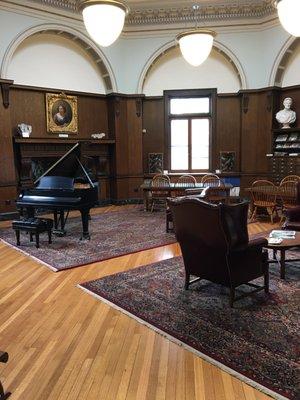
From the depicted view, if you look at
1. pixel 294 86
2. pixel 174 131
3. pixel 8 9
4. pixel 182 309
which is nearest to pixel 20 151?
pixel 8 9

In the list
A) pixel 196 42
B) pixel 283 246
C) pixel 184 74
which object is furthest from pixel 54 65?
pixel 283 246

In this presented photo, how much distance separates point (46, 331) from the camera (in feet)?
10.6

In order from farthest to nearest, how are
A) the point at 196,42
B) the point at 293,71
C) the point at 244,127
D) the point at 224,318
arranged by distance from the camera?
the point at 244,127 < the point at 293,71 < the point at 196,42 < the point at 224,318

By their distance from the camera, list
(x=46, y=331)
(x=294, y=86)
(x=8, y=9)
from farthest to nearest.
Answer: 1. (x=294, y=86)
2. (x=8, y=9)
3. (x=46, y=331)

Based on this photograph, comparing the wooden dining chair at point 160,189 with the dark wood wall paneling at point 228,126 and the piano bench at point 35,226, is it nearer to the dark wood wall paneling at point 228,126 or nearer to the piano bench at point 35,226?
the dark wood wall paneling at point 228,126

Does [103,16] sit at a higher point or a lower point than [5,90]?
higher

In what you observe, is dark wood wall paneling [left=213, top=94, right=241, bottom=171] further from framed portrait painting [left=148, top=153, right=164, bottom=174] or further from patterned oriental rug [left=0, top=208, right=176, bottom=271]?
patterned oriental rug [left=0, top=208, right=176, bottom=271]

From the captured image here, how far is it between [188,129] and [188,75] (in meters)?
1.49

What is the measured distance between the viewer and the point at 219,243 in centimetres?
353

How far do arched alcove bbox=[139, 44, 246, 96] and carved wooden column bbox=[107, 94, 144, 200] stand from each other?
631 millimetres

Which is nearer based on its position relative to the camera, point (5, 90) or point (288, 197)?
point (288, 197)

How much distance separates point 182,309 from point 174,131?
7.80m

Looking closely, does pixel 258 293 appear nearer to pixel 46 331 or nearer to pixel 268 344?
pixel 268 344

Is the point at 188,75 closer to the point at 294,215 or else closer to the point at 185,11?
the point at 185,11
